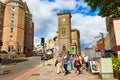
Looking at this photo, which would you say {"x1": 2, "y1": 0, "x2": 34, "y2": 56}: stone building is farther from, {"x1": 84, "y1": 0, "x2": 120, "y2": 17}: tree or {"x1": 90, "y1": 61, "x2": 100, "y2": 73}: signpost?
{"x1": 90, "y1": 61, "x2": 100, "y2": 73}: signpost

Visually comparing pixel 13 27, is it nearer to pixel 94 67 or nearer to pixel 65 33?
pixel 65 33

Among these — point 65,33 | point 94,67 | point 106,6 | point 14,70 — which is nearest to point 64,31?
point 65,33

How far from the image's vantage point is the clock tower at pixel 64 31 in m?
52.1

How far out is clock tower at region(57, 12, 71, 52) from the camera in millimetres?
52094

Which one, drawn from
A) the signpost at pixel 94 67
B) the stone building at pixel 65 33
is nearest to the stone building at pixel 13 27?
the stone building at pixel 65 33

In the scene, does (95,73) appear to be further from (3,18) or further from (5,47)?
(3,18)

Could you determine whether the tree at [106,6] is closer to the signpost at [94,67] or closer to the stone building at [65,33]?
the signpost at [94,67]

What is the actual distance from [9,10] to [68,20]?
786 inches

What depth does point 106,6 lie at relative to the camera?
50.9 ft

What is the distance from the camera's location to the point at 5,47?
5194cm

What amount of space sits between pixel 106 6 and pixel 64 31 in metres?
37.4

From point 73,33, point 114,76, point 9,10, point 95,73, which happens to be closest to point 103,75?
point 114,76

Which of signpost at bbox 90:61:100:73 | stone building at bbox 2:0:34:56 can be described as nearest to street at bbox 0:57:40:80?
signpost at bbox 90:61:100:73

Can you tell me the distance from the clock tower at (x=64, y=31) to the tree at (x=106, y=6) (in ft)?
117
